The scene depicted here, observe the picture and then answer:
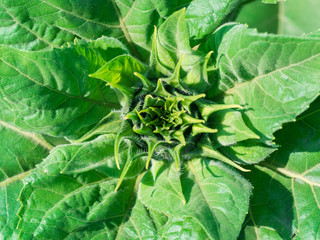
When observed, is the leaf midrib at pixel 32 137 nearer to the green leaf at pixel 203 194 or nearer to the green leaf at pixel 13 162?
the green leaf at pixel 13 162

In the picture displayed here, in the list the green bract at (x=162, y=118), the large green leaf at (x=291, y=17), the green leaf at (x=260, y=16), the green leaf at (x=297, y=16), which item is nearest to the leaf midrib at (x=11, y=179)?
the green bract at (x=162, y=118)

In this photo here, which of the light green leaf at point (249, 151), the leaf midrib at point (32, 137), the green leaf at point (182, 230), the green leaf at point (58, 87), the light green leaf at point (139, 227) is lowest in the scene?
the light green leaf at point (139, 227)

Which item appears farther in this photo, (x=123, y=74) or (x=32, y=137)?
(x=32, y=137)

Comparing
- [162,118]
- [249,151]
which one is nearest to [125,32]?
[162,118]

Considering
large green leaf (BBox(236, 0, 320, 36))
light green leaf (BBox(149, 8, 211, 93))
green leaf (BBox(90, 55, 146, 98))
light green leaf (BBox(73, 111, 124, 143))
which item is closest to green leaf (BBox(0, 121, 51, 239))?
light green leaf (BBox(73, 111, 124, 143))

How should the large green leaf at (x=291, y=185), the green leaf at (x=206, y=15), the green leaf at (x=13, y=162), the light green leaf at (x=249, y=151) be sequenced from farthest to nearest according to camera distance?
1. the green leaf at (x=13, y=162)
2. the large green leaf at (x=291, y=185)
3. the green leaf at (x=206, y=15)
4. the light green leaf at (x=249, y=151)

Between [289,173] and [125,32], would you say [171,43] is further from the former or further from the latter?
[289,173]

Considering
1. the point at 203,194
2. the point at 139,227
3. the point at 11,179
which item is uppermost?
the point at 203,194
